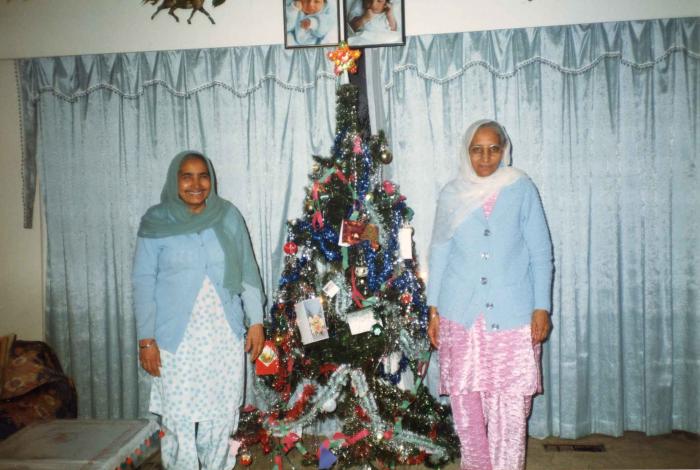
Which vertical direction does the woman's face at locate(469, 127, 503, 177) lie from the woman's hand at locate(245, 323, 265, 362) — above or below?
above

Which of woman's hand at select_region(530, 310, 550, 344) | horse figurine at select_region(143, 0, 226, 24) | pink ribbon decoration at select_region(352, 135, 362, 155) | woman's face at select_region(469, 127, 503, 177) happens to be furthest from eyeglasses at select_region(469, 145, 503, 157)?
horse figurine at select_region(143, 0, 226, 24)

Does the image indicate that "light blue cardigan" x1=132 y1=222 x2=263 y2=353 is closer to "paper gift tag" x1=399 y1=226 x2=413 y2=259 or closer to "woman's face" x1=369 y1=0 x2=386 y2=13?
"paper gift tag" x1=399 y1=226 x2=413 y2=259

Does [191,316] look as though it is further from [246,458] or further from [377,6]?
[377,6]

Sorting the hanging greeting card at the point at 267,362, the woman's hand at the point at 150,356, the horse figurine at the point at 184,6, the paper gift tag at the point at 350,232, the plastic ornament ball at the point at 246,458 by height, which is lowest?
the plastic ornament ball at the point at 246,458

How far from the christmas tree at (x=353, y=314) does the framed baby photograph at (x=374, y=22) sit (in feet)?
2.17

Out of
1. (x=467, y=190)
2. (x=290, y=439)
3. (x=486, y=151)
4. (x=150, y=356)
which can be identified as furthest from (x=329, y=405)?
(x=486, y=151)

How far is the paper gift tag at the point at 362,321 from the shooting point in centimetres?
221

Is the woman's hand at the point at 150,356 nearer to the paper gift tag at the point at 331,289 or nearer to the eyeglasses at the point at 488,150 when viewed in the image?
the paper gift tag at the point at 331,289

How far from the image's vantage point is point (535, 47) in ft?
8.79

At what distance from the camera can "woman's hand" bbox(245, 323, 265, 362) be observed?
7.13 feet

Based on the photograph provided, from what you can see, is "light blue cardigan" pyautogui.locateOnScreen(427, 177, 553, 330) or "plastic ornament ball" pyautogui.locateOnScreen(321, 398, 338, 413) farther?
"plastic ornament ball" pyautogui.locateOnScreen(321, 398, 338, 413)

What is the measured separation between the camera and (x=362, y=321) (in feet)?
7.26

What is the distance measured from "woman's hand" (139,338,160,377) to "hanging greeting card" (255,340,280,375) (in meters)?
0.48

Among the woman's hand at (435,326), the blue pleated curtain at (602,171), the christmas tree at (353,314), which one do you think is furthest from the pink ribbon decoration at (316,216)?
the blue pleated curtain at (602,171)
